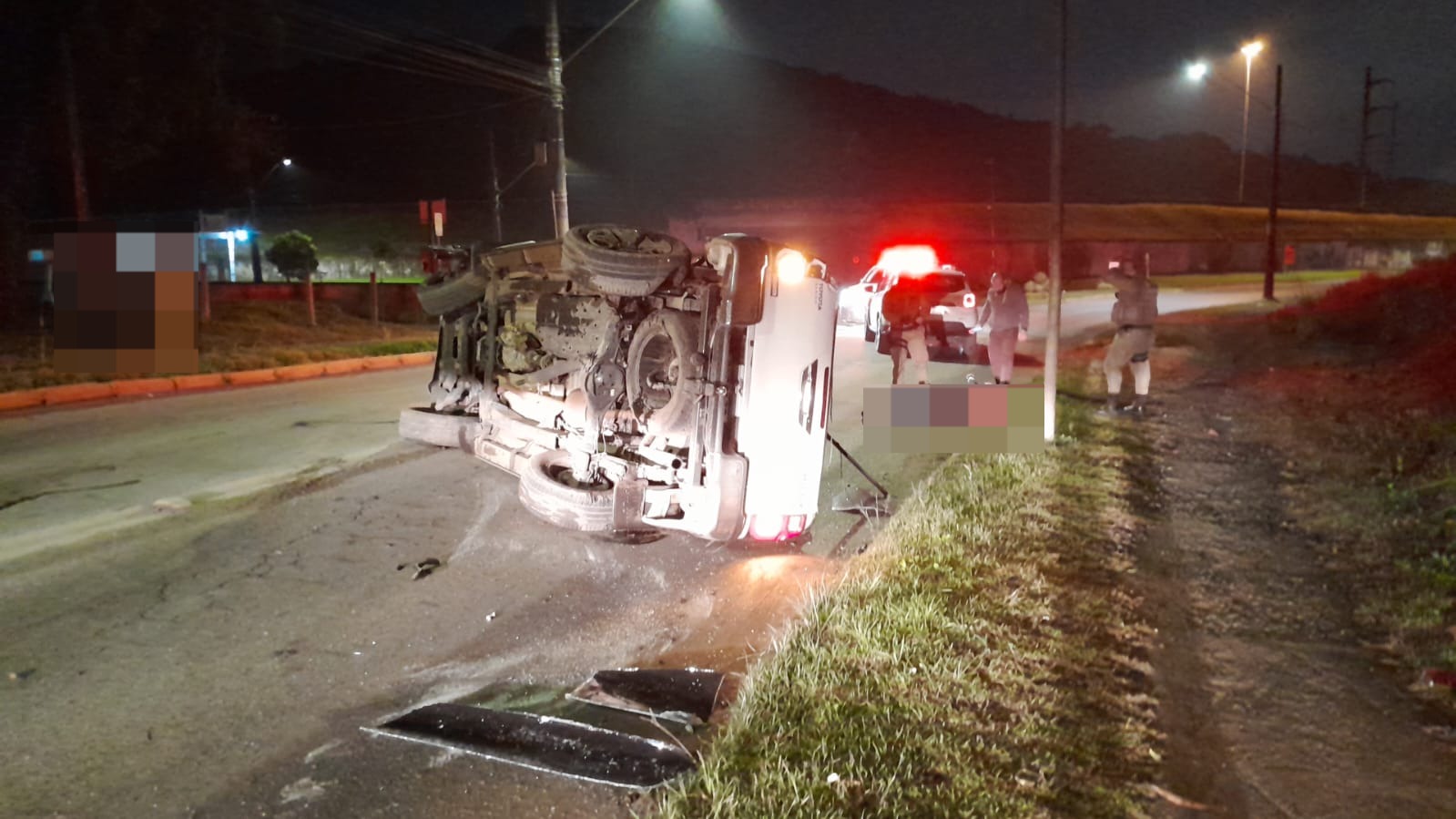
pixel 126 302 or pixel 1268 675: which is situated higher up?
pixel 126 302

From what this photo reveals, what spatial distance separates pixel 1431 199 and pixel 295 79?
99113 millimetres

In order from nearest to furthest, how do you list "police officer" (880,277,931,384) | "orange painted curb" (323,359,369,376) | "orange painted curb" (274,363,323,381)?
"police officer" (880,277,931,384) → "orange painted curb" (274,363,323,381) → "orange painted curb" (323,359,369,376)

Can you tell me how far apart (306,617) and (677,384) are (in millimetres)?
2416

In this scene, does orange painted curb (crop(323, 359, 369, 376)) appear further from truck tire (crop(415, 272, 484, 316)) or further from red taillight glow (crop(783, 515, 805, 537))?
red taillight glow (crop(783, 515, 805, 537))

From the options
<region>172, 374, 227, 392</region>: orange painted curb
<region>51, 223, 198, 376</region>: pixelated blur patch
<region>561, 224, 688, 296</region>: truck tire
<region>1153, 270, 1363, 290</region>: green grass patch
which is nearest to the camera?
<region>561, 224, 688, 296</region>: truck tire

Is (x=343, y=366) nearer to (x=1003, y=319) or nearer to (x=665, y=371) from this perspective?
(x=1003, y=319)

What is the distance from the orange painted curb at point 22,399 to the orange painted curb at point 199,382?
66.2 inches

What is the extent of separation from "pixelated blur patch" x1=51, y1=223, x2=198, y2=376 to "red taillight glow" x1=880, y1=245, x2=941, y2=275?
40.6 feet

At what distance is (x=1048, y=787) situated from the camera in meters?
3.81

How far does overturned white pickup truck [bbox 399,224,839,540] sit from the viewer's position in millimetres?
5918

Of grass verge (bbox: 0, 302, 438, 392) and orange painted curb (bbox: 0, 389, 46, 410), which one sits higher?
grass verge (bbox: 0, 302, 438, 392)

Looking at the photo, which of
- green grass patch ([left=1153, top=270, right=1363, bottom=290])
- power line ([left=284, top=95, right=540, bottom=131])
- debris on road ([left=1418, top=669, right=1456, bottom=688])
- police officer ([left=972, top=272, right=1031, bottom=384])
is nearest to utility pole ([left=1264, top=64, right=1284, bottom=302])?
green grass patch ([left=1153, top=270, right=1363, bottom=290])

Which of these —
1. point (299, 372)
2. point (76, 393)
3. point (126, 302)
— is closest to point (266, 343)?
point (299, 372)

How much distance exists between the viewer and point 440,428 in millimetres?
8602
